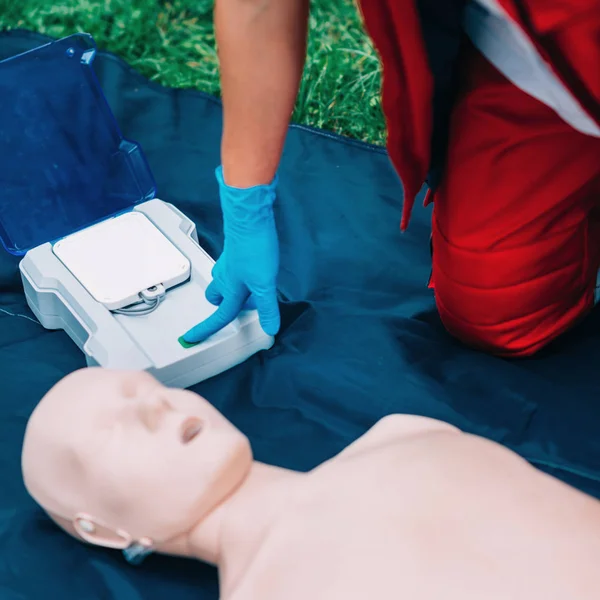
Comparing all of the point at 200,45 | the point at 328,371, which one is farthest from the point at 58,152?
the point at 200,45

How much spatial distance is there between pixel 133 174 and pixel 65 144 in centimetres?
Result: 15

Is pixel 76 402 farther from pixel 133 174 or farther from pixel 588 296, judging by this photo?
pixel 588 296

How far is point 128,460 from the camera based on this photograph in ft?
3.36

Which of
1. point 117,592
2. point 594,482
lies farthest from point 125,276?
point 594,482

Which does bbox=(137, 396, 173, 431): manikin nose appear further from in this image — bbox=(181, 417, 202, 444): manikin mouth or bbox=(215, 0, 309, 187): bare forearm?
bbox=(215, 0, 309, 187): bare forearm

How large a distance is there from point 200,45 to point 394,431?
1.57 meters

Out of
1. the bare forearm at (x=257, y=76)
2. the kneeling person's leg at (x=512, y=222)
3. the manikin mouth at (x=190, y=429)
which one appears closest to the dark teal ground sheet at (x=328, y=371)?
the kneeling person's leg at (x=512, y=222)

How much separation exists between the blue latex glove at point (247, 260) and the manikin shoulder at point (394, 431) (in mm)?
344

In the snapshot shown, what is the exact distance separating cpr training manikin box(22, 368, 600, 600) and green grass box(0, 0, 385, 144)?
3.76 feet

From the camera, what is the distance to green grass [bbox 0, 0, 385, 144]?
207cm

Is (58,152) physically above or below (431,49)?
below

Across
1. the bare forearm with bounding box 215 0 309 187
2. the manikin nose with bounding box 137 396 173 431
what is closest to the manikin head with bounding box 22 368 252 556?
the manikin nose with bounding box 137 396 173 431

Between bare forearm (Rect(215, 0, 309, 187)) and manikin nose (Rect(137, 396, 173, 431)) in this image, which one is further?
bare forearm (Rect(215, 0, 309, 187))

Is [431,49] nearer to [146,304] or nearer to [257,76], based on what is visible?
[257,76]
